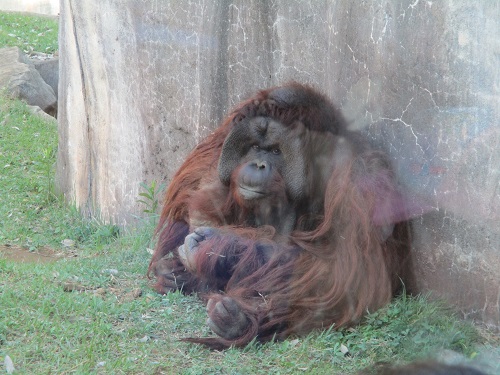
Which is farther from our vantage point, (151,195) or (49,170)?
(49,170)

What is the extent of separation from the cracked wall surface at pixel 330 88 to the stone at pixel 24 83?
2116 mm

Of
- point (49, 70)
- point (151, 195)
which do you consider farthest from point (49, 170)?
point (49, 70)

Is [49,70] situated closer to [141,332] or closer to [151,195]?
[151,195]

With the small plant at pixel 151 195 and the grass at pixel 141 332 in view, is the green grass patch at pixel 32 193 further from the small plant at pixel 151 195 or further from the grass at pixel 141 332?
the grass at pixel 141 332

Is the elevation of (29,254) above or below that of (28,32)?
below

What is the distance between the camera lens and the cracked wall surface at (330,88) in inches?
112

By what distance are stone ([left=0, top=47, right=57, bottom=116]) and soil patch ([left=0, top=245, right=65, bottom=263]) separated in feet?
9.53

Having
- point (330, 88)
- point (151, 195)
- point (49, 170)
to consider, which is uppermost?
point (330, 88)

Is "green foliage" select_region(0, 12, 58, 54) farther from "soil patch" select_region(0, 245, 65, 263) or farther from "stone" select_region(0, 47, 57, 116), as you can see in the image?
"soil patch" select_region(0, 245, 65, 263)

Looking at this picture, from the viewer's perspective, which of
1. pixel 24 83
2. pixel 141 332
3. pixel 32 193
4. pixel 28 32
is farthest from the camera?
pixel 28 32

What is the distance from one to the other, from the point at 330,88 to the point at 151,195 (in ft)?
4.68

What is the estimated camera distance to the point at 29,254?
4469 mm

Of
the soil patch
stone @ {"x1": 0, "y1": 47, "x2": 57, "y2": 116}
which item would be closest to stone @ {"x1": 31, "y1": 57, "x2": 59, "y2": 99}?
stone @ {"x1": 0, "y1": 47, "x2": 57, "y2": 116}

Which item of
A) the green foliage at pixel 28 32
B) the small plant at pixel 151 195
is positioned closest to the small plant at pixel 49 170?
the small plant at pixel 151 195
